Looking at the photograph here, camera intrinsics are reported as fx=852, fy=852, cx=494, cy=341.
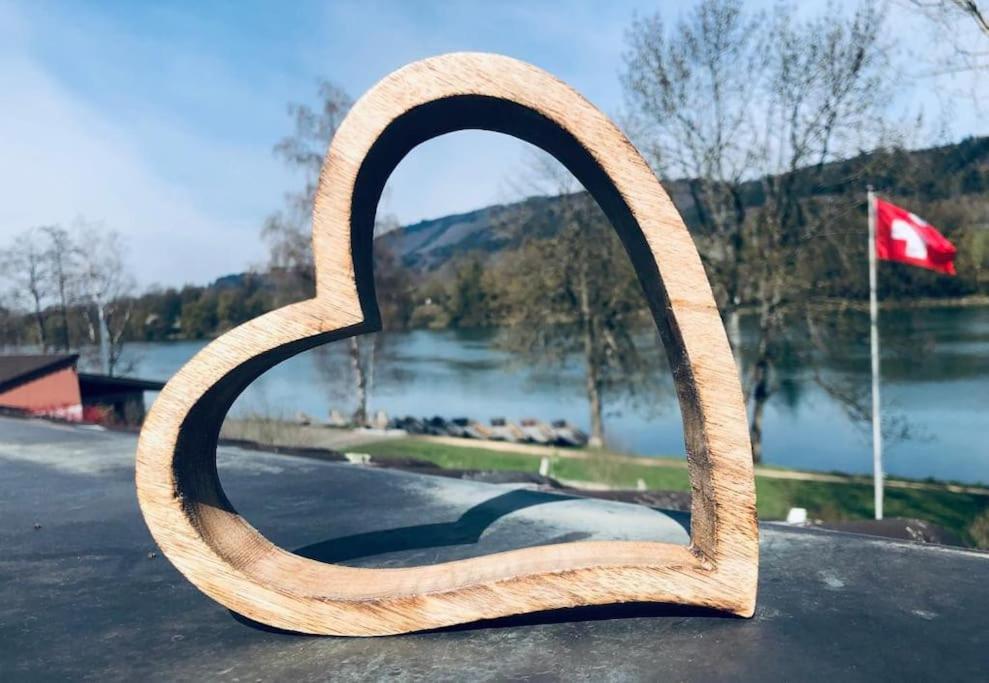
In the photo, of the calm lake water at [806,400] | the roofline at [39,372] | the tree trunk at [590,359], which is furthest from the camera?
the tree trunk at [590,359]

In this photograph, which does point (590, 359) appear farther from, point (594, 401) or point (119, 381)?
point (119, 381)

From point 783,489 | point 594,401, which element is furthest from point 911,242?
point 594,401

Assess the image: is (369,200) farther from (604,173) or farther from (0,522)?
(0,522)

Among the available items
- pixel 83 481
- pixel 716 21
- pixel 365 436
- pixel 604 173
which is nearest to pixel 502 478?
pixel 83 481

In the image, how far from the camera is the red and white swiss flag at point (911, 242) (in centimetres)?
1479

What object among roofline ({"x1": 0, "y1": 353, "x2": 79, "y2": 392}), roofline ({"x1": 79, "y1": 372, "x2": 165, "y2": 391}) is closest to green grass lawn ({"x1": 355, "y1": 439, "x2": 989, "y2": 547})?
roofline ({"x1": 79, "y1": 372, "x2": 165, "y2": 391})

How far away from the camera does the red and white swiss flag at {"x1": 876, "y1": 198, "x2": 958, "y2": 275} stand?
1479cm

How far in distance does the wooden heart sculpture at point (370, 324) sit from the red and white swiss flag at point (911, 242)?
13.6 m

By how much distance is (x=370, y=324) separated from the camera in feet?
10.2

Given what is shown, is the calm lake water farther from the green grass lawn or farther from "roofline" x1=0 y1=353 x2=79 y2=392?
"roofline" x1=0 y1=353 x2=79 y2=392

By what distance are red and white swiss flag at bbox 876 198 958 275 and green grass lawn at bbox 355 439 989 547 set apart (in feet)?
14.6

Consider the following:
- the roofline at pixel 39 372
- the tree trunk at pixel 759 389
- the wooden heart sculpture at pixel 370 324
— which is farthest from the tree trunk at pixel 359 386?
the wooden heart sculpture at pixel 370 324

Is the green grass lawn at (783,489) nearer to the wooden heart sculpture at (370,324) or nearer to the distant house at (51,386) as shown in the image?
the distant house at (51,386)

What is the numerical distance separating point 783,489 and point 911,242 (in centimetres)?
619
